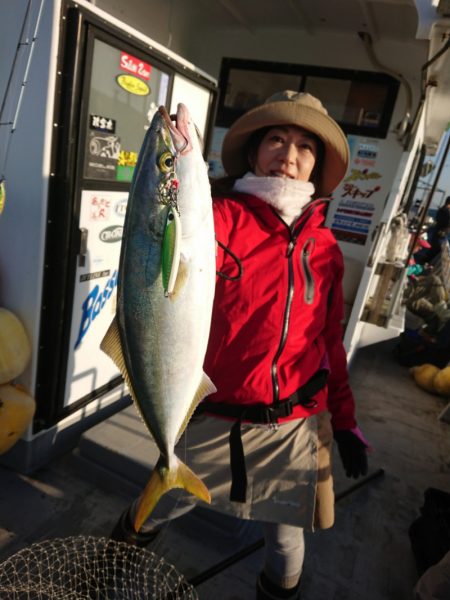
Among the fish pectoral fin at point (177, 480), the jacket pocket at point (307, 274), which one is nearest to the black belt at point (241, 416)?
the fish pectoral fin at point (177, 480)

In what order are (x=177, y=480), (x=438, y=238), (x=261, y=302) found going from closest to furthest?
1. (x=177, y=480)
2. (x=261, y=302)
3. (x=438, y=238)

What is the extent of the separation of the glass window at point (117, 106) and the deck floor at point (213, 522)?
6.36ft

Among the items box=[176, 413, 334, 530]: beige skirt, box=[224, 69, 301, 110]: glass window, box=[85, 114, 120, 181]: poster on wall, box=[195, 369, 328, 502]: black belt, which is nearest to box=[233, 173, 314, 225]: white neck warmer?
box=[195, 369, 328, 502]: black belt

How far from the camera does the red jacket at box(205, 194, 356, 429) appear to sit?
5.30 feet

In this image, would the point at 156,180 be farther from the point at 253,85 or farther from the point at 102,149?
the point at 253,85

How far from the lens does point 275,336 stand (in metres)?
1.63

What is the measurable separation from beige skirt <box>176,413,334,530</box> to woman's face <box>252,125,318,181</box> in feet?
3.53

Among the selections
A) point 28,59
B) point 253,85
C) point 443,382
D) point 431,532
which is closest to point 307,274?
point 28,59

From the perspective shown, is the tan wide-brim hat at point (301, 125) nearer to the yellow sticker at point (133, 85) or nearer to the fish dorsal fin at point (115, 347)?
the fish dorsal fin at point (115, 347)

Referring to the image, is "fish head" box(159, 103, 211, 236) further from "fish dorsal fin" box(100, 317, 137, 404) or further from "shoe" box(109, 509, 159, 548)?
"shoe" box(109, 509, 159, 548)

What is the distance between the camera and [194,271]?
1.11 meters

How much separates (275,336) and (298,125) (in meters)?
0.87

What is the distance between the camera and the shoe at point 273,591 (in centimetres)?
191

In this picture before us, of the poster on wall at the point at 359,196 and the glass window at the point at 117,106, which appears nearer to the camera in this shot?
the glass window at the point at 117,106
